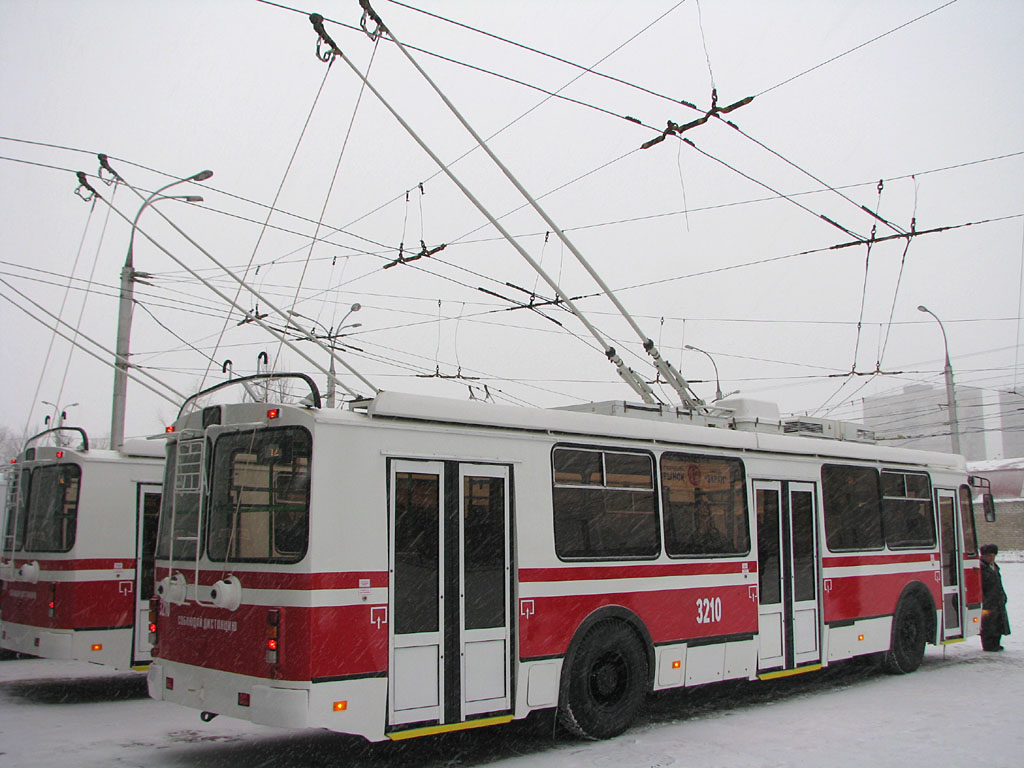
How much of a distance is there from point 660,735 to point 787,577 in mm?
2866

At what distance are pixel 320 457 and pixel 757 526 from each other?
5.61m

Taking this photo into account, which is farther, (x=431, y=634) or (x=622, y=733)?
(x=622, y=733)

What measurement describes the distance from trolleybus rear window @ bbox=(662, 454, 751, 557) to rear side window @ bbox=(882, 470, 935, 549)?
309 centimetres

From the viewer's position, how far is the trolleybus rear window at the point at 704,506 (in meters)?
9.58

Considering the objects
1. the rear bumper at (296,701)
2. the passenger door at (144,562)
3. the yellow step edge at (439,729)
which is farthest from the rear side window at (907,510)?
the passenger door at (144,562)

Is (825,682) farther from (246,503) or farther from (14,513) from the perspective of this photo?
(14,513)

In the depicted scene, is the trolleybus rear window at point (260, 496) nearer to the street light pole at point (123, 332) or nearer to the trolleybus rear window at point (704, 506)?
the trolleybus rear window at point (704, 506)

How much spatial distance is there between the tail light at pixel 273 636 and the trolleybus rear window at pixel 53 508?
206 inches

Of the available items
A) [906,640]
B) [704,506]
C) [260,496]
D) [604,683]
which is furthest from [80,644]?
[906,640]

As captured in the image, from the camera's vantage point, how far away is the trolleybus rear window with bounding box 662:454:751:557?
9578 millimetres

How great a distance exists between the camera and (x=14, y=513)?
1180 centimetres

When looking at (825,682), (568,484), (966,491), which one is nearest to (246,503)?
(568,484)

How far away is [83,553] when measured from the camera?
431 inches

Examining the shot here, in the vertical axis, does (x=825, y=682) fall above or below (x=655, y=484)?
below
